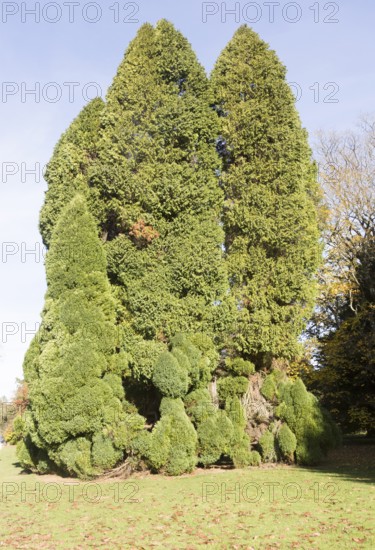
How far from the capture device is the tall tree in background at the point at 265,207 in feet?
51.9

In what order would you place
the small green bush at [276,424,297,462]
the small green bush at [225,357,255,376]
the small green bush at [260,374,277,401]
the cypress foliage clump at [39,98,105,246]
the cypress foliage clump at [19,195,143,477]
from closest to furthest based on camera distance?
the cypress foliage clump at [19,195,143,477], the small green bush at [276,424,297,462], the small green bush at [260,374,277,401], the small green bush at [225,357,255,376], the cypress foliage clump at [39,98,105,246]

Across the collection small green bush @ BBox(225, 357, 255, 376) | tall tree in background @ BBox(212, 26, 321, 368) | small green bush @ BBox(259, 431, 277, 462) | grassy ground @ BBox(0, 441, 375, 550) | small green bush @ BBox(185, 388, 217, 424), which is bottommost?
grassy ground @ BBox(0, 441, 375, 550)

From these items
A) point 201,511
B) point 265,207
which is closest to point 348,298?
point 265,207

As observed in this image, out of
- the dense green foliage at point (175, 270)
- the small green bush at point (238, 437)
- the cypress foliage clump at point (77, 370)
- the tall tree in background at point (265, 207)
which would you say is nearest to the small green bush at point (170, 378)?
the dense green foliage at point (175, 270)

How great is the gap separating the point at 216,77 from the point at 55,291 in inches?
351

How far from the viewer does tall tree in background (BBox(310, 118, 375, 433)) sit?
72.4 ft

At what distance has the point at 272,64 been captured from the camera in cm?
1738

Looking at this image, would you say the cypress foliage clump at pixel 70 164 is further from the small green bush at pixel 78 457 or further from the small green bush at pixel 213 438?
the small green bush at pixel 213 438

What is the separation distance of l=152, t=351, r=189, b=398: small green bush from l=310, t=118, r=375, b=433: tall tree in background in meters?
9.33

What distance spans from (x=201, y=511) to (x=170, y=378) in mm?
5167

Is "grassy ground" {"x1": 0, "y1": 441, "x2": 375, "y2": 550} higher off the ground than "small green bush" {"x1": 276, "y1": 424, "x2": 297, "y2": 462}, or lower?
lower

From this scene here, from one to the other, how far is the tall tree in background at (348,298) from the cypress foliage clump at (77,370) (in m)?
10.6

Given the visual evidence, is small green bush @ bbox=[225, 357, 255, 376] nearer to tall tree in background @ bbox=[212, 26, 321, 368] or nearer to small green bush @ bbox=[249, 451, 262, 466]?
tall tree in background @ bbox=[212, 26, 321, 368]

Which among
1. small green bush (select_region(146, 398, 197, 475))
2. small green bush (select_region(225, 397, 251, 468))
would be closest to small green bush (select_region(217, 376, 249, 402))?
small green bush (select_region(225, 397, 251, 468))
